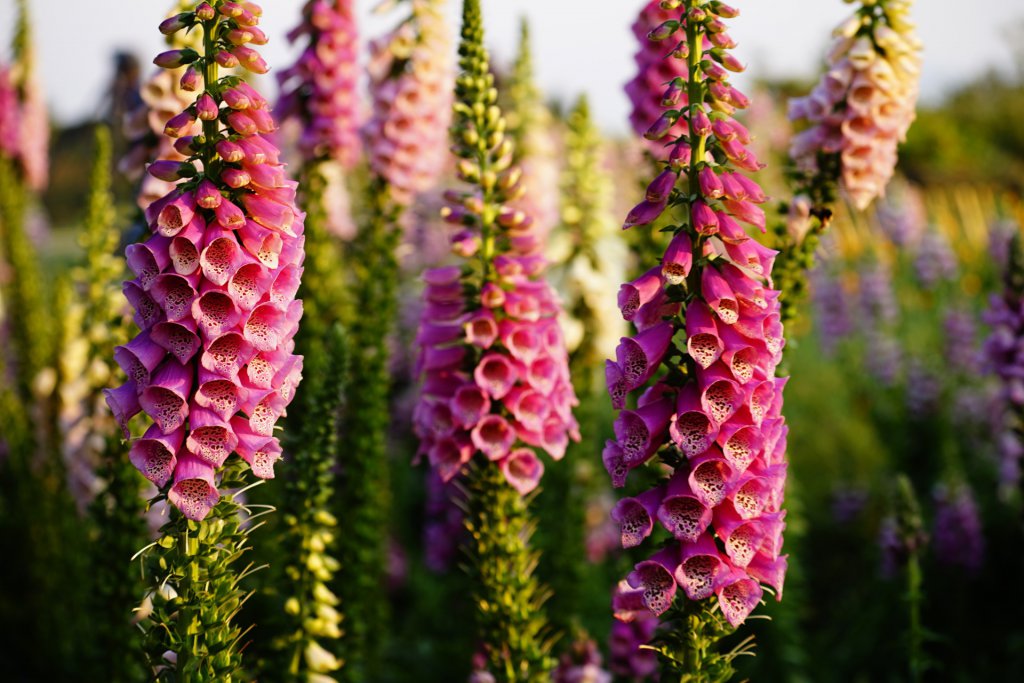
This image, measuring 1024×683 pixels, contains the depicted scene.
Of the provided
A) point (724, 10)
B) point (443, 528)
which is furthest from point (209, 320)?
point (443, 528)

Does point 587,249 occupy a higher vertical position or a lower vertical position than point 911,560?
higher

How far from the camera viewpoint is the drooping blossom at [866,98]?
3.79 m

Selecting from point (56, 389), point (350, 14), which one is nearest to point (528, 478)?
point (350, 14)

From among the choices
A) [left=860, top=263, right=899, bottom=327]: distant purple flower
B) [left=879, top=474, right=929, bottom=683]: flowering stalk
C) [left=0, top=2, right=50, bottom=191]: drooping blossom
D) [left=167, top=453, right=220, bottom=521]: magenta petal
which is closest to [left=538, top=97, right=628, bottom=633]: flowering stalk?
[left=879, top=474, right=929, bottom=683]: flowering stalk

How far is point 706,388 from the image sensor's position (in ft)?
8.15

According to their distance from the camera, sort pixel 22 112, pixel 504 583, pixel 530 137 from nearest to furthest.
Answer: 1. pixel 504 583
2. pixel 530 137
3. pixel 22 112

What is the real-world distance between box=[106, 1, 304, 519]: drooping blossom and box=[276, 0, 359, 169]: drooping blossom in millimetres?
2564

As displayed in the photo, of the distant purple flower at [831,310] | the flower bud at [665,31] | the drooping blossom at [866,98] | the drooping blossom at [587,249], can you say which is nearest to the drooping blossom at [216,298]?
the flower bud at [665,31]

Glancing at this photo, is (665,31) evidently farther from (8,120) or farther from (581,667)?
(8,120)

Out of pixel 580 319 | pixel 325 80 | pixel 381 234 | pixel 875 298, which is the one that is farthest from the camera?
pixel 875 298

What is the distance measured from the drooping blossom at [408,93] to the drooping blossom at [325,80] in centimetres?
25

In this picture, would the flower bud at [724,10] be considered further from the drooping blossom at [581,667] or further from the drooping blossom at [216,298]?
the drooping blossom at [581,667]

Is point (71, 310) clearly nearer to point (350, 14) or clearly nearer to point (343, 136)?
point (343, 136)

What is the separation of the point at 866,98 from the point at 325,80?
3.05 metres
